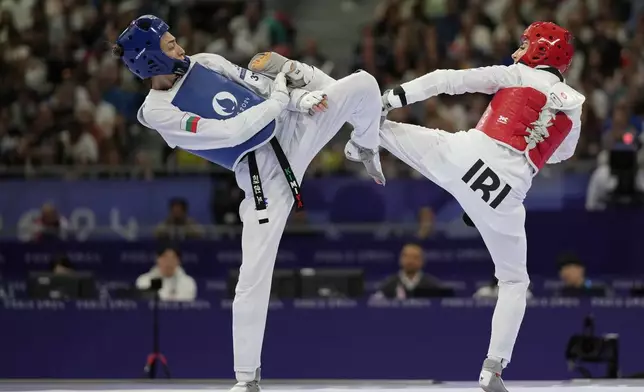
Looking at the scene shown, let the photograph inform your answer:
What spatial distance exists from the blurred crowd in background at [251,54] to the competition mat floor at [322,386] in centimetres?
547

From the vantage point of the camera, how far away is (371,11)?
17625mm

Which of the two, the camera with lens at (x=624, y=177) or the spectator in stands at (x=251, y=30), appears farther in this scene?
the spectator in stands at (x=251, y=30)

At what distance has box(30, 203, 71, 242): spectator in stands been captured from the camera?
13.3 meters

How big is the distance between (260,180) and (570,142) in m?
2.13

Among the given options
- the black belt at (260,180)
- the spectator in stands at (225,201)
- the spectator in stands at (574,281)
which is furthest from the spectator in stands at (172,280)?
the black belt at (260,180)

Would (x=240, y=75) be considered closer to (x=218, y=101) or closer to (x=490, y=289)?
(x=218, y=101)

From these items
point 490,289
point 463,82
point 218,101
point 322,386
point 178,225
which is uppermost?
point 463,82

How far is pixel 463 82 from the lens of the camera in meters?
7.88

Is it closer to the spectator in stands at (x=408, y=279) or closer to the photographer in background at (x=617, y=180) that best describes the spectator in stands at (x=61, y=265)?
the spectator in stands at (x=408, y=279)

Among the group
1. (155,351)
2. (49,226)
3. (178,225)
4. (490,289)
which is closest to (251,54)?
(178,225)

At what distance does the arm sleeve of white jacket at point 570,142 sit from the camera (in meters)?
7.93

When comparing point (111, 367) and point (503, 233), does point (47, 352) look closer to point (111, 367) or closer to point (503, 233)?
point (111, 367)

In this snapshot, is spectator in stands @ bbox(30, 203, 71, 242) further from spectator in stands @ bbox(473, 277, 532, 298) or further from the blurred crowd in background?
spectator in stands @ bbox(473, 277, 532, 298)

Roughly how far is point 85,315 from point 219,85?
4.37 m
